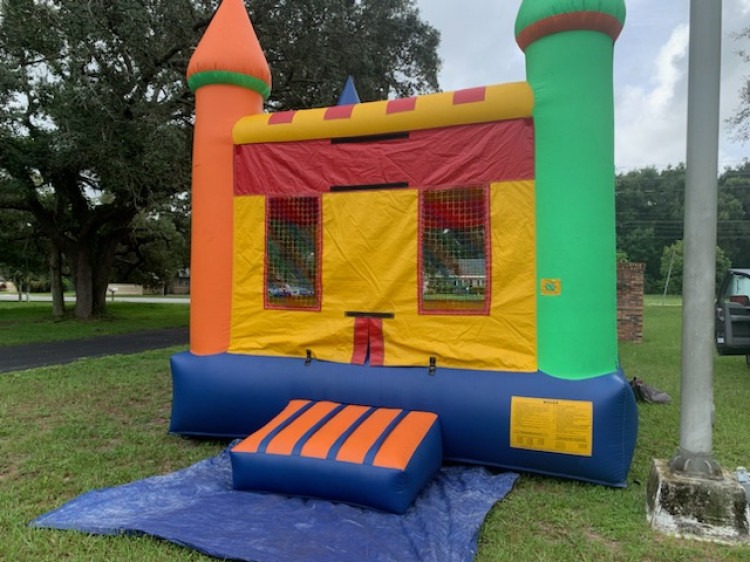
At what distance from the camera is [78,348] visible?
11.2m

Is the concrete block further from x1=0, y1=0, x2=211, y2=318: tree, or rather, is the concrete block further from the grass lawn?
x1=0, y1=0, x2=211, y2=318: tree

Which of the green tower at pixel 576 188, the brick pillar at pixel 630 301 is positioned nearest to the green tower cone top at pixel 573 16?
the green tower at pixel 576 188

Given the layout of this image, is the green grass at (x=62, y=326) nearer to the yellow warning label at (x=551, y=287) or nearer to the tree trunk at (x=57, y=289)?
the tree trunk at (x=57, y=289)

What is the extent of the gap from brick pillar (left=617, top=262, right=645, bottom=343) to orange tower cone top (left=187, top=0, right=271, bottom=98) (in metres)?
9.31

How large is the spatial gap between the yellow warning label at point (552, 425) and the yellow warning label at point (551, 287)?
28.2 inches

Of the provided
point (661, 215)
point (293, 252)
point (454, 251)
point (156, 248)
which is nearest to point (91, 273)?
point (156, 248)

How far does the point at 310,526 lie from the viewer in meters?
3.08

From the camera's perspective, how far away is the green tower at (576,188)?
3793mm

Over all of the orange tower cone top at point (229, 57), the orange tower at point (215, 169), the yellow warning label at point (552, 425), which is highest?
the orange tower cone top at point (229, 57)

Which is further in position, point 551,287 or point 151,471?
point 151,471

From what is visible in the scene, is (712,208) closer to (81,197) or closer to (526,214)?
(526,214)

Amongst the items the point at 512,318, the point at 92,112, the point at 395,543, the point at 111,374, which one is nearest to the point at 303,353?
the point at 512,318

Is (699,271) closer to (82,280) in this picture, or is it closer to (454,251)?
(454,251)

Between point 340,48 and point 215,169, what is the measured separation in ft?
24.8
